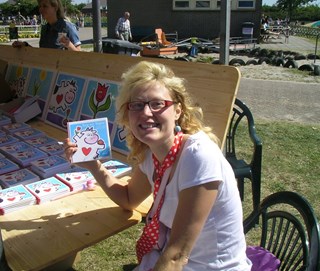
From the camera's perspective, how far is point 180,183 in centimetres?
138

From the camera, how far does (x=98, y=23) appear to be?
4.61m

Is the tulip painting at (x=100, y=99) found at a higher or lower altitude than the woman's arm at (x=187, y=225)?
higher

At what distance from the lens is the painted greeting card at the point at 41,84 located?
332 centimetres

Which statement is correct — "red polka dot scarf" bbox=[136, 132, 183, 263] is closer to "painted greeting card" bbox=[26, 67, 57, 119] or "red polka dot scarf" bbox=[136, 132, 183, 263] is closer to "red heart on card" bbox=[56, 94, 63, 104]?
"red heart on card" bbox=[56, 94, 63, 104]

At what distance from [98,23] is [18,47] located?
3.50 feet

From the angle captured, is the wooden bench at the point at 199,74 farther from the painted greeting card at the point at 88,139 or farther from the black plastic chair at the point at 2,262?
the black plastic chair at the point at 2,262

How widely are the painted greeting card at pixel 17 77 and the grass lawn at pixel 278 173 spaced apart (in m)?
1.71

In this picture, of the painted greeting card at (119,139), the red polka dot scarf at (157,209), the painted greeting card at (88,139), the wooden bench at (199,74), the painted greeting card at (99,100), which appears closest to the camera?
the red polka dot scarf at (157,209)

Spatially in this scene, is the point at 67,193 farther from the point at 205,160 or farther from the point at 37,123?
the point at 37,123

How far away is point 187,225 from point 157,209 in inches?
10.1

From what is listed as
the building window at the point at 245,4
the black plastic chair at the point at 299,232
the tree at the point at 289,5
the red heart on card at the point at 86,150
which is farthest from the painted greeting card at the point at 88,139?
the tree at the point at 289,5

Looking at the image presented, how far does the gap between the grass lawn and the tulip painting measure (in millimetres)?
1132

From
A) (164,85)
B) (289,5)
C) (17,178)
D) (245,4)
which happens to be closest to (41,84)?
(17,178)

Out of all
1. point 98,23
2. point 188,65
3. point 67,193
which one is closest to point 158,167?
point 67,193
